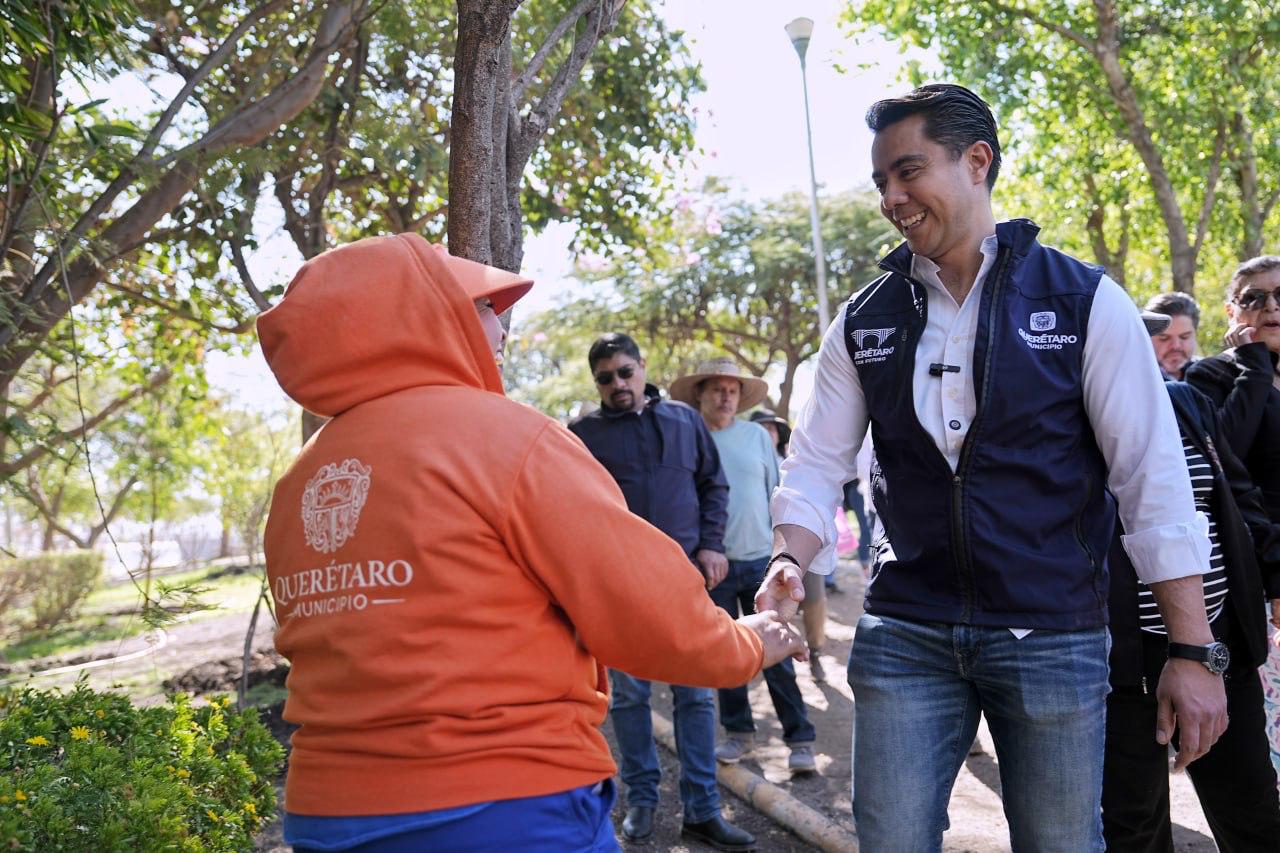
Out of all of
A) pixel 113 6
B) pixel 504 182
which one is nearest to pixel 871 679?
pixel 504 182

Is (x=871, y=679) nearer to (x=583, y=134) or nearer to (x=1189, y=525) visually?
(x=1189, y=525)

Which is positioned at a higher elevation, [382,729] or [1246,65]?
[1246,65]

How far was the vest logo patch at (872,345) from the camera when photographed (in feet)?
9.14

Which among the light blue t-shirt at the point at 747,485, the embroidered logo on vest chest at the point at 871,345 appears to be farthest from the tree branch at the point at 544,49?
the light blue t-shirt at the point at 747,485

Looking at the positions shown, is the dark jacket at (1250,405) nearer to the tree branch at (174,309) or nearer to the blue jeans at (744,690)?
the blue jeans at (744,690)

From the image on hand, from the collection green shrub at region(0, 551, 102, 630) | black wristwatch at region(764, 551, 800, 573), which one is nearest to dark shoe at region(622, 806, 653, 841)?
black wristwatch at region(764, 551, 800, 573)

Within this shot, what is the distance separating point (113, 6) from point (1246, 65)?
534 inches

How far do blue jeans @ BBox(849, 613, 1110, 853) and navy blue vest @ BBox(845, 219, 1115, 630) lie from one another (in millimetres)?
62

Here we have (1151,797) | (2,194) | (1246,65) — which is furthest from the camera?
(1246,65)

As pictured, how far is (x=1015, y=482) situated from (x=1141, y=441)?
29 cm

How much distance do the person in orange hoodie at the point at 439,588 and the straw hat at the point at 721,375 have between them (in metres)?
5.34

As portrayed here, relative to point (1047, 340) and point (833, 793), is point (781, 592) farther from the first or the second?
point (833, 793)

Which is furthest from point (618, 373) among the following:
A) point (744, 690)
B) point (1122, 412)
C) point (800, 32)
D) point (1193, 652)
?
point (800, 32)

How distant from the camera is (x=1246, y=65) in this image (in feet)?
45.5
